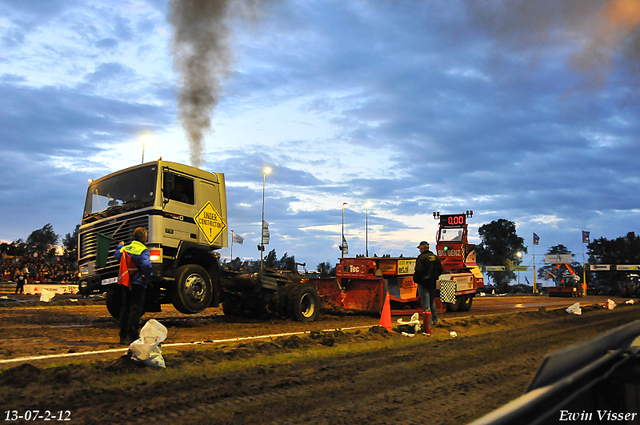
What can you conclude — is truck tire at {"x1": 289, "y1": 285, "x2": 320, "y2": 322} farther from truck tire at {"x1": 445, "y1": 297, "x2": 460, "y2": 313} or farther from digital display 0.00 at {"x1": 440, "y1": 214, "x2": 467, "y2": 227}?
digital display 0.00 at {"x1": 440, "y1": 214, "x2": 467, "y2": 227}

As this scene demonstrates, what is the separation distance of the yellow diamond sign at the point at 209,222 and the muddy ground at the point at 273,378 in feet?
7.12

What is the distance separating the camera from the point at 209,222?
10289 millimetres

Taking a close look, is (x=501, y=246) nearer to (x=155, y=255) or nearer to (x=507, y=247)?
(x=507, y=247)

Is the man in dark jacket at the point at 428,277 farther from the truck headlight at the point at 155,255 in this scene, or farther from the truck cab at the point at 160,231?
the truck headlight at the point at 155,255

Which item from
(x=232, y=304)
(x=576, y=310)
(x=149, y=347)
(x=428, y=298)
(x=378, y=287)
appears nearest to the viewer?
(x=149, y=347)

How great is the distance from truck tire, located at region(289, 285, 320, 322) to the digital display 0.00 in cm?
890

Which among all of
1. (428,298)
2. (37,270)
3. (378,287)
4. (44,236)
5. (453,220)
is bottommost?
(428,298)

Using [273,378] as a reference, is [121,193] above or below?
above

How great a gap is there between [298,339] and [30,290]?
22.8 metres

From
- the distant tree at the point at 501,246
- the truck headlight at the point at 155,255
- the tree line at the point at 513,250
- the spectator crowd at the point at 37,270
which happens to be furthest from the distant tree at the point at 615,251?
the truck headlight at the point at 155,255

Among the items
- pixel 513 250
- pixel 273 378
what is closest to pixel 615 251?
pixel 513 250

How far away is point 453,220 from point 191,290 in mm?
12362

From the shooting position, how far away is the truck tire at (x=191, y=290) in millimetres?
9109

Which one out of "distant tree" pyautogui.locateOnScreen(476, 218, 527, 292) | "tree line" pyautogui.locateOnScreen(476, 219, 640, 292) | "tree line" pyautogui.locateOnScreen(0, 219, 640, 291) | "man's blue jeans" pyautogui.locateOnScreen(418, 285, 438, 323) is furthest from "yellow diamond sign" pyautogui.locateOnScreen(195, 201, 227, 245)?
"distant tree" pyautogui.locateOnScreen(476, 218, 527, 292)
